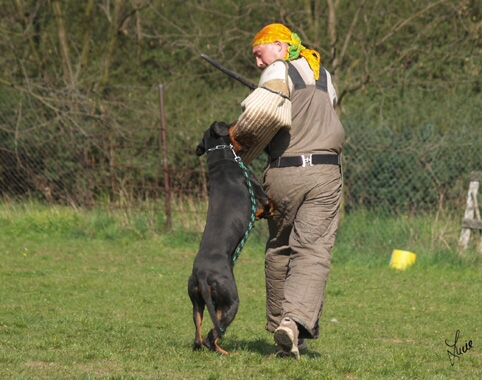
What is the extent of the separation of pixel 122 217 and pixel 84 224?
0.57 meters

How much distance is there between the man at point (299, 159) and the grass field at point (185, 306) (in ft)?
1.35

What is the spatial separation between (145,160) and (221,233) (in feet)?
24.3

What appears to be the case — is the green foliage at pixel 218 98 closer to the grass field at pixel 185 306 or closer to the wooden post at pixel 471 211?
the wooden post at pixel 471 211

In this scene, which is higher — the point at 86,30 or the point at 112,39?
the point at 86,30

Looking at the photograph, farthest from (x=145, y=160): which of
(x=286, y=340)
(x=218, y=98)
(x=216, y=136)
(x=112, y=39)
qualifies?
(x=286, y=340)

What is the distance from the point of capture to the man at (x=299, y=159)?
4641 millimetres

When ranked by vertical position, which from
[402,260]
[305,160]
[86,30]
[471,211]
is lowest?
[402,260]

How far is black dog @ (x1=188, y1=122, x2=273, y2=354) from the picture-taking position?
4.55 meters

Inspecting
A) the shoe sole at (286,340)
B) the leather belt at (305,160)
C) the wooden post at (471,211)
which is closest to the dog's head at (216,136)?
the leather belt at (305,160)

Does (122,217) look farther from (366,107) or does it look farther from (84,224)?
(366,107)

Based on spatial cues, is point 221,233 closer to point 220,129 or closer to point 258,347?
point 220,129

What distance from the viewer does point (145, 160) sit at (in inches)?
470

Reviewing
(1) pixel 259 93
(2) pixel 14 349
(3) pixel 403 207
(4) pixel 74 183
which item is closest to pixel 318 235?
(1) pixel 259 93

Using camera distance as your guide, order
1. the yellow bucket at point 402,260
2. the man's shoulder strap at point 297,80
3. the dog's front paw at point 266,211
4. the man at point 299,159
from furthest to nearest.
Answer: the yellow bucket at point 402,260 < the dog's front paw at point 266,211 < the man's shoulder strap at point 297,80 < the man at point 299,159
